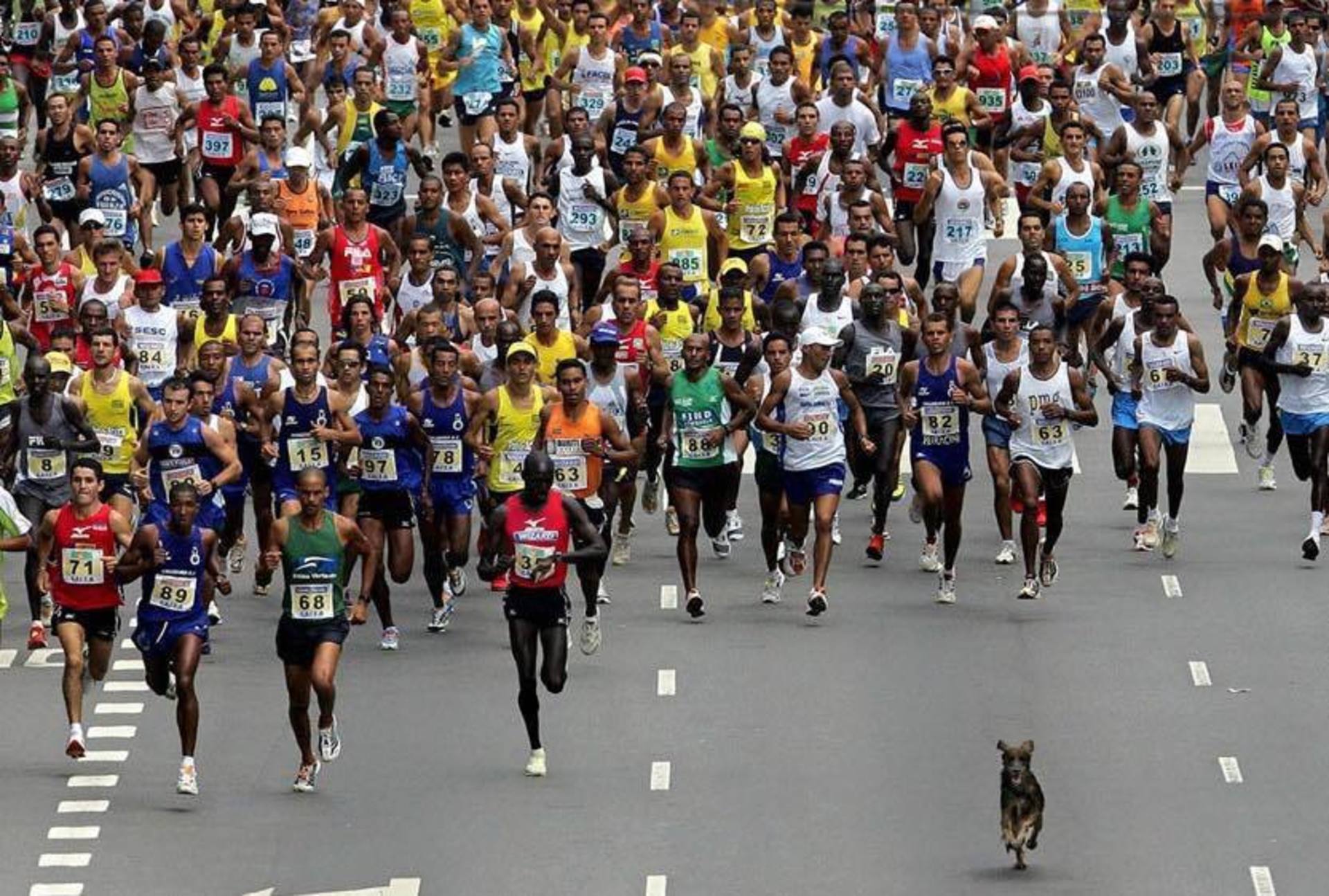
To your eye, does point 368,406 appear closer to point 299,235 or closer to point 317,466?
point 317,466

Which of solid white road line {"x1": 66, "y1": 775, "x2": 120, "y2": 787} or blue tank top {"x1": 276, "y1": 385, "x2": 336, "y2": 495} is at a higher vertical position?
blue tank top {"x1": 276, "y1": 385, "x2": 336, "y2": 495}

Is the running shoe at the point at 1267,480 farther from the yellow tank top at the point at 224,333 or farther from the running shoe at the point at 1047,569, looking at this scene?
the yellow tank top at the point at 224,333

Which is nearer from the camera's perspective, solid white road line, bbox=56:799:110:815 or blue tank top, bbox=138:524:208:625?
solid white road line, bbox=56:799:110:815

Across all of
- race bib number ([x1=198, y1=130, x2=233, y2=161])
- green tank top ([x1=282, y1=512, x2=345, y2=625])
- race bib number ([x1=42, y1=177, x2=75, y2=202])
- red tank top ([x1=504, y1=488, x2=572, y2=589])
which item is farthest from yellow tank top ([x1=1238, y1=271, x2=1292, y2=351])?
race bib number ([x1=42, y1=177, x2=75, y2=202])

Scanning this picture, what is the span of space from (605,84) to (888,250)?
832 centimetres

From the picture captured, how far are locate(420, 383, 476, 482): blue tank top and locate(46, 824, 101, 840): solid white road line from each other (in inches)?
193

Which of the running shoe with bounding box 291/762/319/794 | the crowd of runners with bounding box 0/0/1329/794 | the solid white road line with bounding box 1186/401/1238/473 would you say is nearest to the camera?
the running shoe with bounding box 291/762/319/794

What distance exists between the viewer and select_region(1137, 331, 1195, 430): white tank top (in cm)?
2862

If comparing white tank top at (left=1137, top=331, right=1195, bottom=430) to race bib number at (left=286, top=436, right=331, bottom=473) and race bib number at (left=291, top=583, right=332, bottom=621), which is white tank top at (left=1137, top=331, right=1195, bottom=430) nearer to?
race bib number at (left=286, top=436, right=331, bottom=473)

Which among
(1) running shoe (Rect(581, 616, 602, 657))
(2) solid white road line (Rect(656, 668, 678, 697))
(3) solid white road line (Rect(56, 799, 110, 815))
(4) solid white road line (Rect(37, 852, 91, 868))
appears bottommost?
(2) solid white road line (Rect(656, 668, 678, 697))

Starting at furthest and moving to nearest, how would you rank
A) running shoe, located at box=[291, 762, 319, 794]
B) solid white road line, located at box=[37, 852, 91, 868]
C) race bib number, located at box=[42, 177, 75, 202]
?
race bib number, located at box=[42, 177, 75, 202], running shoe, located at box=[291, 762, 319, 794], solid white road line, located at box=[37, 852, 91, 868]

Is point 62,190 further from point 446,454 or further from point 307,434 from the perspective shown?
point 446,454

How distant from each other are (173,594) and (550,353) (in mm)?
5648

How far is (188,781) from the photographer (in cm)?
2352
